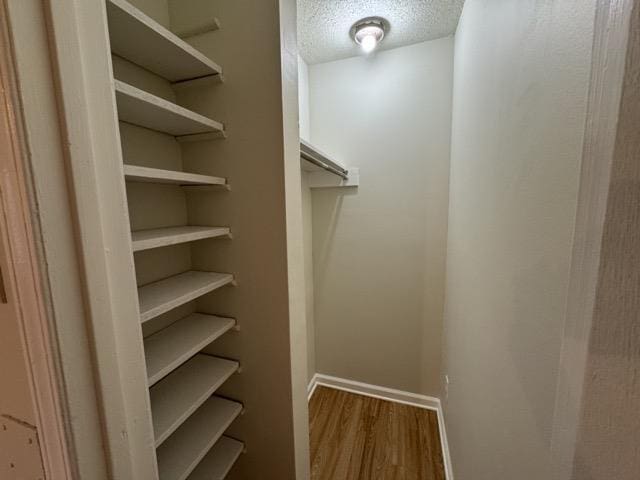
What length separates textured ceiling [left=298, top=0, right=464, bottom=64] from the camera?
131 centimetres

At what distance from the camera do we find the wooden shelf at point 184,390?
0.77m

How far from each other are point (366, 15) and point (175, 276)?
1670 mm

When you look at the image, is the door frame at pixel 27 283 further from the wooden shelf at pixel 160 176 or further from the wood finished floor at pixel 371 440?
the wood finished floor at pixel 371 440

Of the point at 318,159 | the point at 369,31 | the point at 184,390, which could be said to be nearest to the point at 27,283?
the point at 184,390

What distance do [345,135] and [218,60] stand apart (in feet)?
3.54

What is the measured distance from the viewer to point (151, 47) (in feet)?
2.58

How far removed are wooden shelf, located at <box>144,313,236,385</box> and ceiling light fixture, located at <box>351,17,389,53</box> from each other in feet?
5.69

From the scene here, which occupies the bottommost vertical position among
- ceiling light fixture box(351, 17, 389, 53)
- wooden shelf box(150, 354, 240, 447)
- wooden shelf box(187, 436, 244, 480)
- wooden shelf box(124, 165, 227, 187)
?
wooden shelf box(187, 436, 244, 480)

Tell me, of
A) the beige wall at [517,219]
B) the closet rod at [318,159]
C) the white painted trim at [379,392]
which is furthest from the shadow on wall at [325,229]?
the beige wall at [517,219]

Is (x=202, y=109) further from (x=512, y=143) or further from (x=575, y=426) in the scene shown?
(x=575, y=426)

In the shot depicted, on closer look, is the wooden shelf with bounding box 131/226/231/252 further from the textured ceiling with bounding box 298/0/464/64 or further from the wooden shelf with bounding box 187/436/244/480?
the textured ceiling with bounding box 298/0/464/64

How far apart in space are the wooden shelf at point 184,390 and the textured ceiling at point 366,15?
70.9 inches

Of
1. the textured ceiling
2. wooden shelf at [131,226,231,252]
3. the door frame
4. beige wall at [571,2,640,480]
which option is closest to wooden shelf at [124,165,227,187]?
wooden shelf at [131,226,231,252]

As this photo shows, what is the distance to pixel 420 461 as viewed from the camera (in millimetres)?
1476
